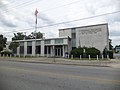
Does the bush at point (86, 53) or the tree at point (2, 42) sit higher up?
the tree at point (2, 42)

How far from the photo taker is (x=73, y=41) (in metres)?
41.9

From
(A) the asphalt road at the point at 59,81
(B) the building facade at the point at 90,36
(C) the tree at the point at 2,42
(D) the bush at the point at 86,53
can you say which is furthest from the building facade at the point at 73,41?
(A) the asphalt road at the point at 59,81

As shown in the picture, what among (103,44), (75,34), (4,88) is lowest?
(4,88)

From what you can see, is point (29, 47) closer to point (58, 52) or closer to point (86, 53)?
point (58, 52)

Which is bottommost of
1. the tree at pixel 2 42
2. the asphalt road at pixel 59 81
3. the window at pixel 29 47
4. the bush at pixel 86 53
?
the asphalt road at pixel 59 81

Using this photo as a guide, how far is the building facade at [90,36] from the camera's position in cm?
3728

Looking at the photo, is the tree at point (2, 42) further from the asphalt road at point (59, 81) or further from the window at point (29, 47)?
the asphalt road at point (59, 81)

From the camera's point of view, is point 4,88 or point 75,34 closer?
point 4,88

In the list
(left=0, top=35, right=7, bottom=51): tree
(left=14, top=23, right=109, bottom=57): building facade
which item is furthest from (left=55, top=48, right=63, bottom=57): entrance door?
(left=0, top=35, right=7, bottom=51): tree

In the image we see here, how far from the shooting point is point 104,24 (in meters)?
37.5

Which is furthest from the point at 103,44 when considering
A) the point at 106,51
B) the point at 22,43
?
the point at 22,43

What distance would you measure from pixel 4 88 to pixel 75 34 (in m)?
35.3

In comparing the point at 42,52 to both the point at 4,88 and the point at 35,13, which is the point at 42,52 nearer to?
the point at 35,13

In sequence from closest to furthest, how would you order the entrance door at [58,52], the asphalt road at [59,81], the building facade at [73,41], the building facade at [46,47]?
the asphalt road at [59,81], the building facade at [73,41], the building facade at [46,47], the entrance door at [58,52]
